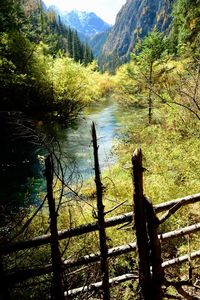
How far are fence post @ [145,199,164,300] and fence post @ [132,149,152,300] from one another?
5 cm

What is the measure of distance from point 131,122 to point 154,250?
25.0 metres

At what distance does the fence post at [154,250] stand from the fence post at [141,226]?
50mm

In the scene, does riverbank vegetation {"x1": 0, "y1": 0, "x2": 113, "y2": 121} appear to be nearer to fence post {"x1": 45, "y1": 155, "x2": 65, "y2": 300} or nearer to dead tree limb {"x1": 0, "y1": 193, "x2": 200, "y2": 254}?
dead tree limb {"x1": 0, "y1": 193, "x2": 200, "y2": 254}

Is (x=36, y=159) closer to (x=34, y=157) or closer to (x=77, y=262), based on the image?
(x=34, y=157)

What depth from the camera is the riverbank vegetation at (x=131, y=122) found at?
7352 millimetres

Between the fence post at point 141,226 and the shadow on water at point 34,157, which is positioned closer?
the fence post at point 141,226

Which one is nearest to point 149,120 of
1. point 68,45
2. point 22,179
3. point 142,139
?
point 142,139

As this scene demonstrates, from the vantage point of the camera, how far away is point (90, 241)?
25.7 feet

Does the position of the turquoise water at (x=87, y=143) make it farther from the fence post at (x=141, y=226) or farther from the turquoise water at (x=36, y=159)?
the fence post at (x=141, y=226)

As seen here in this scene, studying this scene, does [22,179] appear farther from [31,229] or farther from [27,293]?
[27,293]

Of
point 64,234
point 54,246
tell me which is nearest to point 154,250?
point 54,246

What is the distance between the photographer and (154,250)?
2652mm

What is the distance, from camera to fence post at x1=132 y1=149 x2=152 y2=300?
2.30m

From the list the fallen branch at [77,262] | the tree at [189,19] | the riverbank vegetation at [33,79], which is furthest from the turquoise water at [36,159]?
the tree at [189,19]
